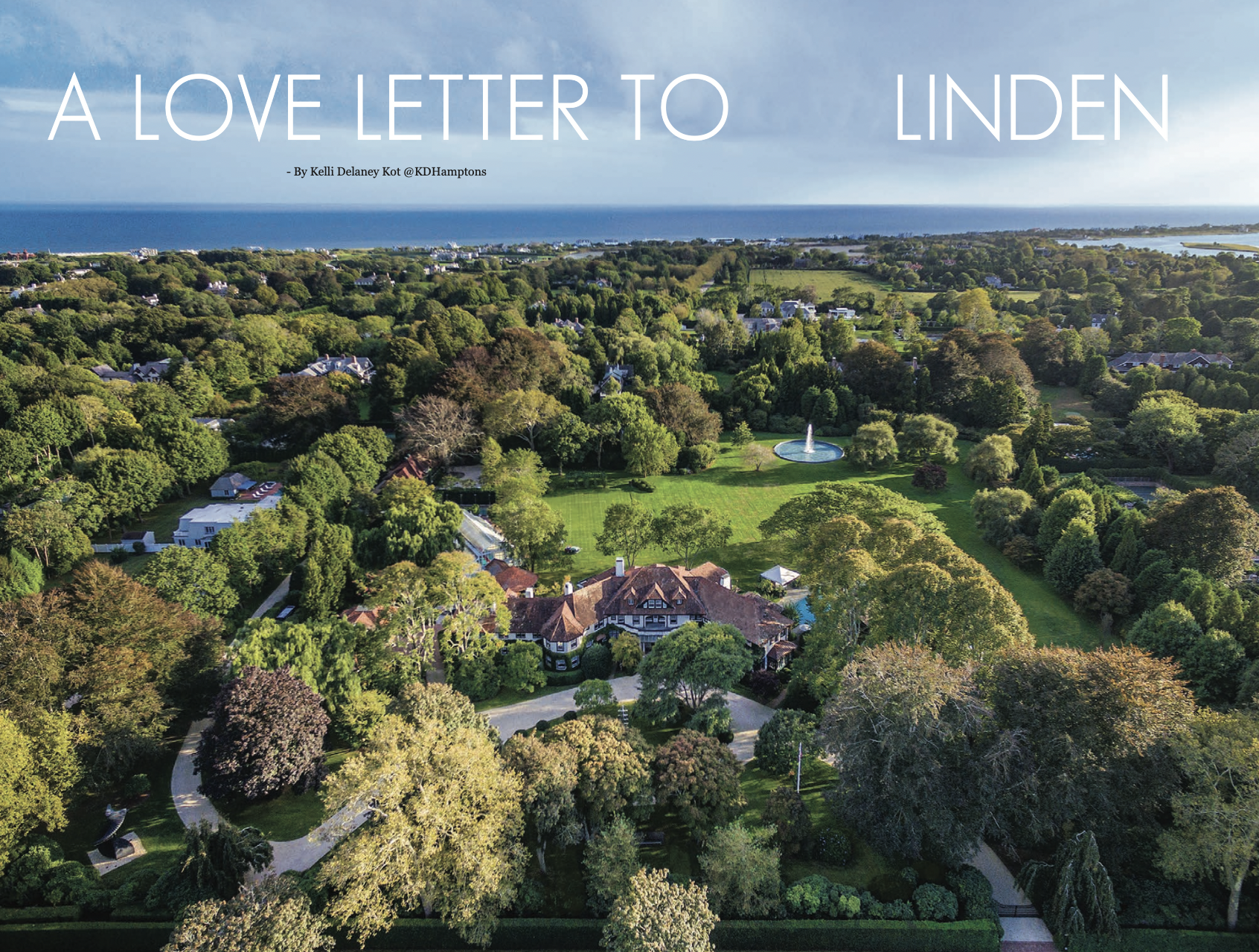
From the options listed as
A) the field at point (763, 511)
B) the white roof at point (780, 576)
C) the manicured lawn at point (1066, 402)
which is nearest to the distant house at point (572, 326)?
the field at point (763, 511)

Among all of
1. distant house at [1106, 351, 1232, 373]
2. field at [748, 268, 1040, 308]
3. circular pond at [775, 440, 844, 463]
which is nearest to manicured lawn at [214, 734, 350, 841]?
circular pond at [775, 440, 844, 463]

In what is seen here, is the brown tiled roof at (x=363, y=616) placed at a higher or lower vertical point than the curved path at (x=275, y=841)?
higher

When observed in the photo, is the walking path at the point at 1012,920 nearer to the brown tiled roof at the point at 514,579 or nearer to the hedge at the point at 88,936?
the brown tiled roof at the point at 514,579

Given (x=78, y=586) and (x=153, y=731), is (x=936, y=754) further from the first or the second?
(x=78, y=586)

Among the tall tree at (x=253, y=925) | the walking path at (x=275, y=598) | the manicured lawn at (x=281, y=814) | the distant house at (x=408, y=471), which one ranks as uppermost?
the distant house at (x=408, y=471)

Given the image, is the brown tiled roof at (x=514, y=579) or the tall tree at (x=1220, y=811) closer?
the tall tree at (x=1220, y=811)

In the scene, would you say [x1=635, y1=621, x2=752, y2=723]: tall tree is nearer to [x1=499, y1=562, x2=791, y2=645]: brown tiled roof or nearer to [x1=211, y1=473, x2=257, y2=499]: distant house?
[x1=499, y1=562, x2=791, y2=645]: brown tiled roof

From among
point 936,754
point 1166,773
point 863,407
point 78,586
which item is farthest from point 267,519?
point 863,407

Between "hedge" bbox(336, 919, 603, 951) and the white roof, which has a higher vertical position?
the white roof
